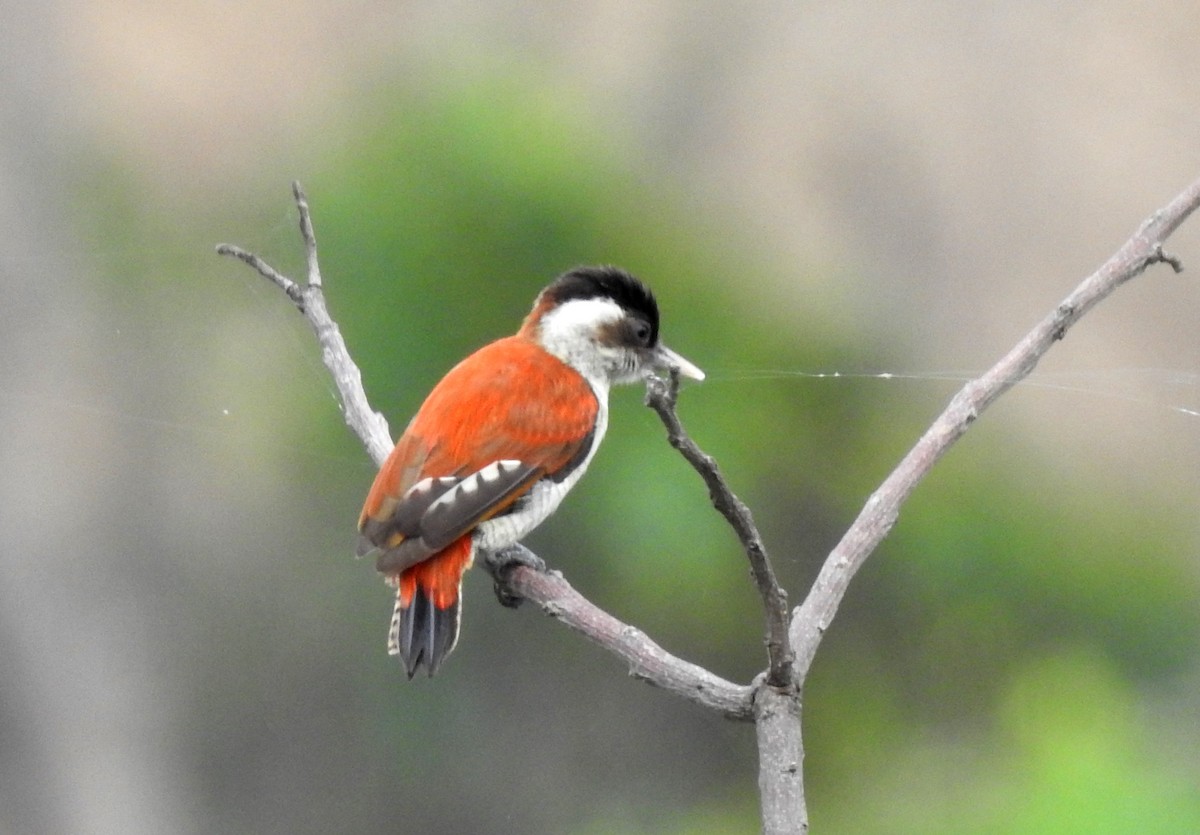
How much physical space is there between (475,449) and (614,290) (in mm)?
378

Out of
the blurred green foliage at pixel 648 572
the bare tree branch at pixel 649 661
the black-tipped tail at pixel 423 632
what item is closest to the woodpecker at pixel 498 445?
the black-tipped tail at pixel 423 632

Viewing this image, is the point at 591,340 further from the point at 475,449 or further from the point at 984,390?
the point at 984,390

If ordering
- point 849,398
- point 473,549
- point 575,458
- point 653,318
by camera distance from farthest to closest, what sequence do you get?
point 849,398
point 653,318
point 575,458
point 473,549

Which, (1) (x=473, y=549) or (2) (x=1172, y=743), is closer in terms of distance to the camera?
(1) (x=473, y=549)

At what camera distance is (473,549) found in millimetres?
1744

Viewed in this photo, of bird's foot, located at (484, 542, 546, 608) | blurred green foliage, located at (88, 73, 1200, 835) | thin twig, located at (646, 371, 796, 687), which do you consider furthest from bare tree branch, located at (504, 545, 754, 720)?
blurred green foliage, located at (88, 73, 1200, 835)

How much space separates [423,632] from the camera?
164 cm

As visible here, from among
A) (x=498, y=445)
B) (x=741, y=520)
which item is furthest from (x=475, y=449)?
(x=741, y=520)

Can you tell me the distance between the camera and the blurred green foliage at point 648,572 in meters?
2.92

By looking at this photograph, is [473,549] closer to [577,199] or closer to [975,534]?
[577,199]

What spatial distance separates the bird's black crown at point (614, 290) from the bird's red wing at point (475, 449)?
0.11m

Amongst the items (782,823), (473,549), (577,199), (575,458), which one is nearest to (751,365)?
(577,199)

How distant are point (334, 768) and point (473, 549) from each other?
154cm

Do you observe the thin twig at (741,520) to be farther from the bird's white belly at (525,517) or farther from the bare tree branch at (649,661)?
the bird's white belly at (525,517)
